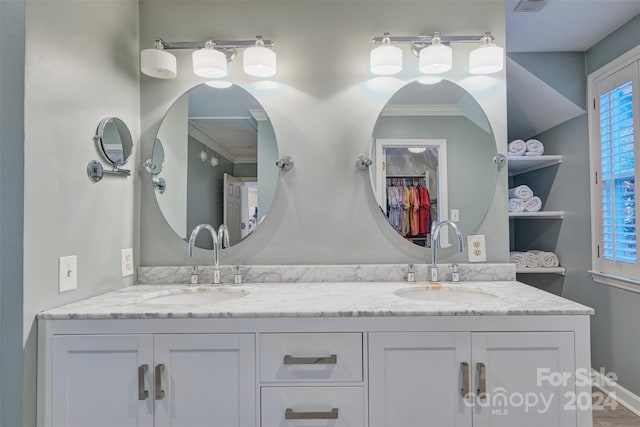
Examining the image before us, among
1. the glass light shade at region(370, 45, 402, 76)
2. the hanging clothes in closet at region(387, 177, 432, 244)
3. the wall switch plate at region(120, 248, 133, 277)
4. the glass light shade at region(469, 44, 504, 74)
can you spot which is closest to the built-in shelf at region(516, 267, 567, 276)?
the hanging clothes in closet at region(387, 177, 432, 244)

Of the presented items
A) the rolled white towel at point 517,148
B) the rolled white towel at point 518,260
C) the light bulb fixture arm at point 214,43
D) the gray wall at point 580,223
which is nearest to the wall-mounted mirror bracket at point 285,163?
the light bulb fixture arm at point 214,43

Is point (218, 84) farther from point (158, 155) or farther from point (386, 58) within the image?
point (386, 58)

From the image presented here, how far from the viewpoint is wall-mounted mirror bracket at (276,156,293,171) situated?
1874 mm

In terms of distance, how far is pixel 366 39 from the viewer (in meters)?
1.91

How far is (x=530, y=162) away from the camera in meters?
2.61

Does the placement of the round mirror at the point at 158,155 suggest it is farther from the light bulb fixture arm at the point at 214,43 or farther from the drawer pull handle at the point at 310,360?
the drawer pull handle at the point at 310,360

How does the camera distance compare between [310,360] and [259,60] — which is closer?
[310,360]

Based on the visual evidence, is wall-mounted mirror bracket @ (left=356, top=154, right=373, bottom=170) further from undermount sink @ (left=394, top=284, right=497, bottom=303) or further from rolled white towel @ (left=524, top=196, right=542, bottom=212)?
rolled white towel @ (left=524, top=196, right=542, bottom=212)

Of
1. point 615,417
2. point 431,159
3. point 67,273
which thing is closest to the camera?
point 67,273

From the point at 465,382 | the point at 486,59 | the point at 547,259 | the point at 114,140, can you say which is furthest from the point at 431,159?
the point at 114,140

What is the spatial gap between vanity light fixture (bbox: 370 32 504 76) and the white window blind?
0.96m

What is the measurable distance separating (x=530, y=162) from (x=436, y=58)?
4.39 feet

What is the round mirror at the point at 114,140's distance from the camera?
5.21 feet

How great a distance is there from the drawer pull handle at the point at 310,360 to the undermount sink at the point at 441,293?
0.56m
